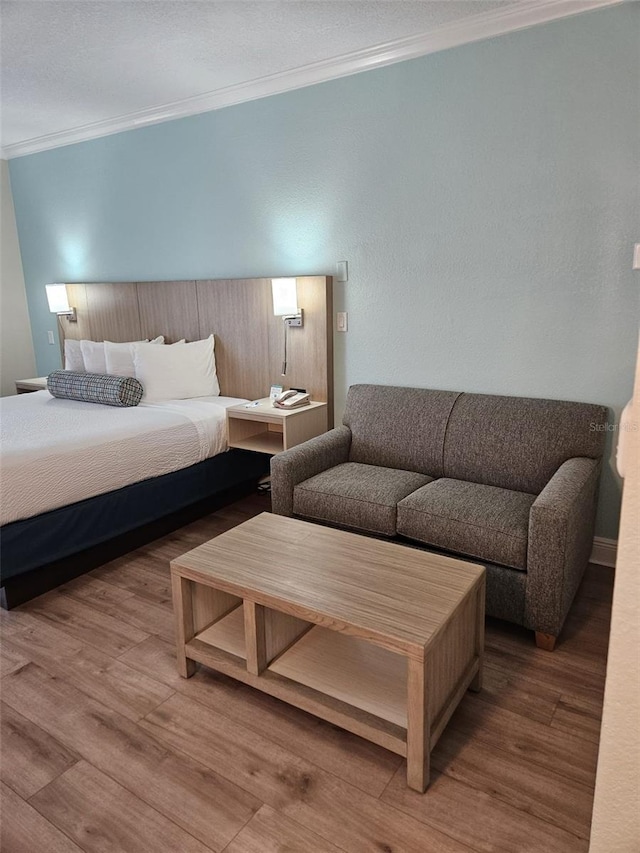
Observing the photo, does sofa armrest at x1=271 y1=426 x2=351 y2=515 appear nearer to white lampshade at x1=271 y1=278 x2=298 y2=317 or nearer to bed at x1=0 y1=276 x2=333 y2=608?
bed at x1=0 y1=276 x2=333 y2=608

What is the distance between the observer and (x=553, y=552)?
1.99 meters

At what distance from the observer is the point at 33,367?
17.0ft

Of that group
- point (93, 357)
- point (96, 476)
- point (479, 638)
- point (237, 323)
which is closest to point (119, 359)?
point (93, 357)

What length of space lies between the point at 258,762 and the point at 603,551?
76.1 inches

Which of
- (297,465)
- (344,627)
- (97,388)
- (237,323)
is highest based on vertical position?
(237,323)

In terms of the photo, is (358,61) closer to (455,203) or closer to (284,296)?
(455,203)

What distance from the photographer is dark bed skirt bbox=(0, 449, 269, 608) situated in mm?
2449

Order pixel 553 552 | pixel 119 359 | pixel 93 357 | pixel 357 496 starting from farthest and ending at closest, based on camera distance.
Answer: pixel 93 357 < pixel 119 359 < pixel 357 496 < pixel 553 552

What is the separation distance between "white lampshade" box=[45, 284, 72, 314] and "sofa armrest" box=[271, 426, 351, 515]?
281cm

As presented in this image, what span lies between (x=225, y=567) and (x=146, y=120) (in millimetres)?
3309

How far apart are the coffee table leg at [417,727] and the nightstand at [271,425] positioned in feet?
5.92

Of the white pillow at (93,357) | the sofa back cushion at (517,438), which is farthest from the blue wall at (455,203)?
the white pillow at (93,357)

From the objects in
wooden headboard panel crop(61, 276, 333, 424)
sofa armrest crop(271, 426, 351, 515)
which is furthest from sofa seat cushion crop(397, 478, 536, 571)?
wooden headboard panel crop(61, 276, 333, 424)

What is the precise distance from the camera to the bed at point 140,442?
2500 mm
